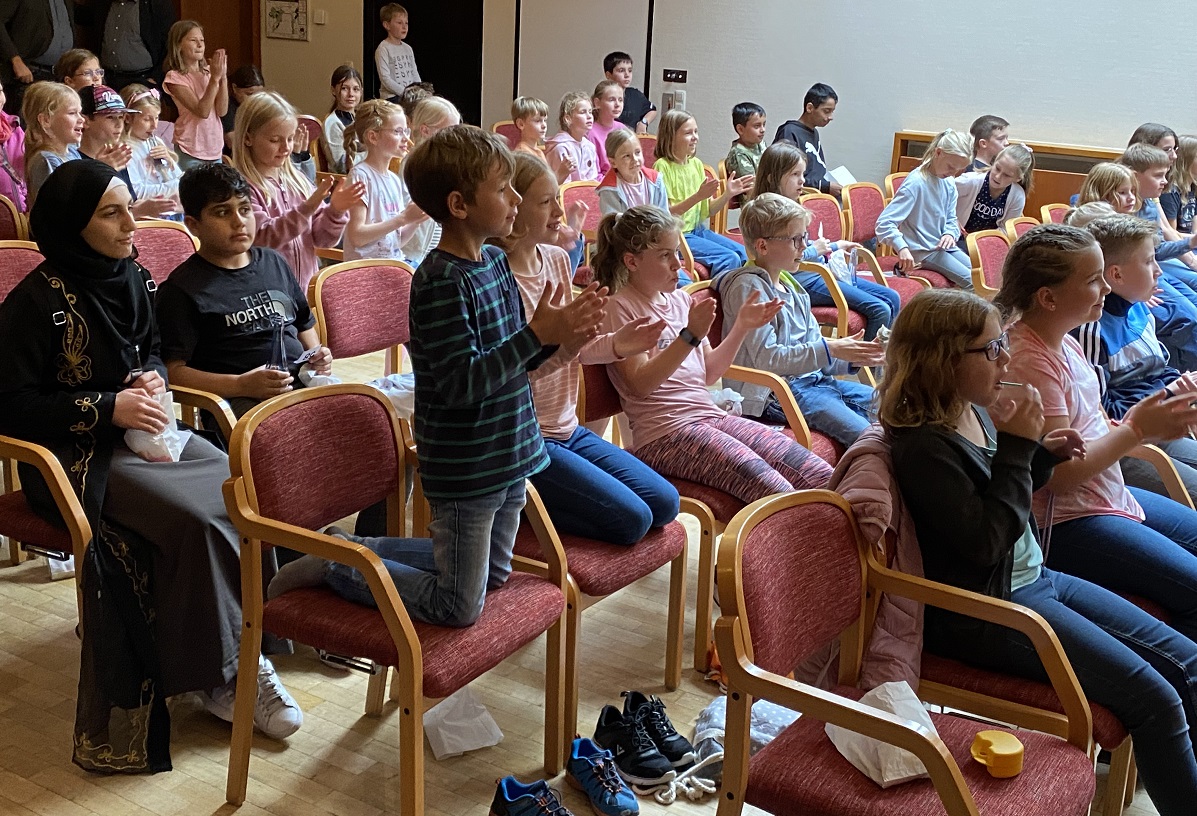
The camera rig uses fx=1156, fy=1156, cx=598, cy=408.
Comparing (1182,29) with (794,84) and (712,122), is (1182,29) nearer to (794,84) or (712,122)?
(794,84)

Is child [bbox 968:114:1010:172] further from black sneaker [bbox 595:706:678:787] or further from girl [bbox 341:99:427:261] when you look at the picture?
black sneaker [bbox 595:706:678:787]

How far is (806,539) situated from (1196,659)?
2.66 ft

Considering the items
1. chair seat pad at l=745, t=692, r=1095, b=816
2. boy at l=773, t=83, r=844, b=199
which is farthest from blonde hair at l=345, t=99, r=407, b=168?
boy at l=773, t=83, r=844, b=199

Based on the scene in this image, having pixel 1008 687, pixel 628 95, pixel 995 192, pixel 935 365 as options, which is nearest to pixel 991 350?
pixel 935 365

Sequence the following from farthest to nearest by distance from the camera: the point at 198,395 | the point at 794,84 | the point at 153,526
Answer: the point at 794,84
the point at 198,395
the point at 153,526

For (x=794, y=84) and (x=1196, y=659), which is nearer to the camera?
(x=1196, y=659)

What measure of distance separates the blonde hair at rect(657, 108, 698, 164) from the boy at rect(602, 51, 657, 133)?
277 cm

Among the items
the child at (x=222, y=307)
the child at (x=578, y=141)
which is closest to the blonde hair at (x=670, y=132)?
the child at (x=578, y=141)

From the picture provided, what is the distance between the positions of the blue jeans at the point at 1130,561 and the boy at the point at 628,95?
22.4 feet

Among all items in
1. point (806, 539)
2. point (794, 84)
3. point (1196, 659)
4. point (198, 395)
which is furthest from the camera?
point (794, 84)

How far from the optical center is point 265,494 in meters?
2.12

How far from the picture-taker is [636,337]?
257 centimetres

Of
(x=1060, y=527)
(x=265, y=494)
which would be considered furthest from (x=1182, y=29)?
(x=265, y=494)

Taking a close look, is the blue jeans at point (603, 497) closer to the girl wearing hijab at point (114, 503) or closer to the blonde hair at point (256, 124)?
the girl wearing hijab at point (114, 503)
